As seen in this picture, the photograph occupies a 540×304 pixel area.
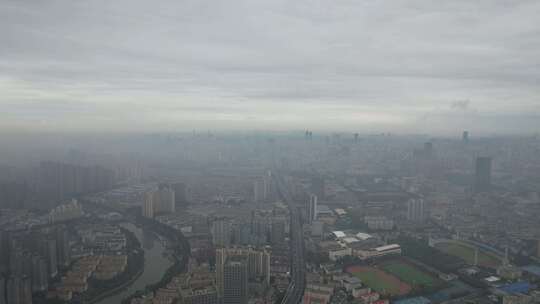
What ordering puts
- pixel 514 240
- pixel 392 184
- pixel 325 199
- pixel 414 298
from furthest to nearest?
pixel 392 184 < pixel 325 199 < pixel 514 240 < pixel 414 298

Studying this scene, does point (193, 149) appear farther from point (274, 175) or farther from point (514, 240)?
point (514, 240)

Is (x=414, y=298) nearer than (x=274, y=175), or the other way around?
(x=414, y=298)

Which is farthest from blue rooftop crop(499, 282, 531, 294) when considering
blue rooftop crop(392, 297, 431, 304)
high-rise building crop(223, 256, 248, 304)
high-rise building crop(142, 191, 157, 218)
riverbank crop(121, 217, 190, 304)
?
high-rise building crop(142, 191, 157, 218)

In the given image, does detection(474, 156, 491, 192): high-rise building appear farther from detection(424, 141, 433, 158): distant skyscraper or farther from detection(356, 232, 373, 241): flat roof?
detection(356, 232, 373, 241): flat roof

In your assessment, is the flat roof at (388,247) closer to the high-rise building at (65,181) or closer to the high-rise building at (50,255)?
the high-rise building at (50,255)

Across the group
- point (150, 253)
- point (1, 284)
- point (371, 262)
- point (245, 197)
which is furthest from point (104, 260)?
point (245, 197)

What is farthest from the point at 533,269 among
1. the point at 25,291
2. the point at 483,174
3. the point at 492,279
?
the point at 25,291

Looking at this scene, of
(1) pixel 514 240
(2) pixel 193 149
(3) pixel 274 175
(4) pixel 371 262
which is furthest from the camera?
(2) pixel 193 149
